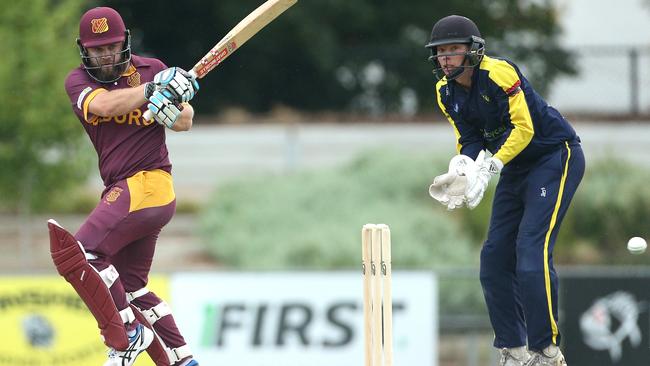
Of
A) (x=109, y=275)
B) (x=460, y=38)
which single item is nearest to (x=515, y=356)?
(x=460, y=38)

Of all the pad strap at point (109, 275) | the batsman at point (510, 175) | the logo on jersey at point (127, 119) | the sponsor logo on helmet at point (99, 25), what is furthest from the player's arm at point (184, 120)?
the batsman at point (510, 175)

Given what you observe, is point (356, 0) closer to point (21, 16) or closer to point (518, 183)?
point (21, 16)

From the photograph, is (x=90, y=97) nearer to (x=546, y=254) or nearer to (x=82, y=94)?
(x=82, y=94)

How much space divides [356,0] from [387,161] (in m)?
4.67

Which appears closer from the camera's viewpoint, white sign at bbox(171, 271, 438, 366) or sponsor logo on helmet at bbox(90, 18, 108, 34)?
sponsor logo on helmet at bbox(90, 18, 108, 34)

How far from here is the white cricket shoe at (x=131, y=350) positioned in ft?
19.1

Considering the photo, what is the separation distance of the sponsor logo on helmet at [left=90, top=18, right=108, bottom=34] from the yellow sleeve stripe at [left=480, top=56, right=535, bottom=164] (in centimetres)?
184

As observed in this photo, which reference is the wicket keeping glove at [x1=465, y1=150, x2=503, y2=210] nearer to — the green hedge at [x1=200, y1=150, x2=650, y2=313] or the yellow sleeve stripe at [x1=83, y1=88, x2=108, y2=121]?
the yellow sleeve stripe at [x1=83, y1=88, x2=108, y2=121]

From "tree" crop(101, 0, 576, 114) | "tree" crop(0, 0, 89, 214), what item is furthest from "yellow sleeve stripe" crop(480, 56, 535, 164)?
"tree" crop(101, 0, 576, 114)

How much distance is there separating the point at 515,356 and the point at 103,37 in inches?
101

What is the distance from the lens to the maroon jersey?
19.4 ft

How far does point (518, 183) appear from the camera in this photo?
6168 millimetres

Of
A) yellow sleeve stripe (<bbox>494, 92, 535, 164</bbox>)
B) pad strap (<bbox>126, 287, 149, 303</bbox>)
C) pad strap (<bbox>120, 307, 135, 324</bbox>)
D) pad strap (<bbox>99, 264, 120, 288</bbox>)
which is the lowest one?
pad strap (<bbox>120, 307, 135, 324</bbox>)

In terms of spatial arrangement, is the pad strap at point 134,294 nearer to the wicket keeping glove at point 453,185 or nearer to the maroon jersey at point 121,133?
the maroon jersey at point 121,133
